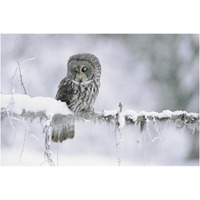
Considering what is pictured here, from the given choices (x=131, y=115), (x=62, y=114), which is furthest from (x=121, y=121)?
(x=62, y=114)

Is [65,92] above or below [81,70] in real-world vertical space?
below

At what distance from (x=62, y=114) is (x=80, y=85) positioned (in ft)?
2.54

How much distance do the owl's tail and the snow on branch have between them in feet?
0.12

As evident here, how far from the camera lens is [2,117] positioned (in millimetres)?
3043

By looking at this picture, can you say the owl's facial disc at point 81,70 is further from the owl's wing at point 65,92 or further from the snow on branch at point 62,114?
the snow on branch at point 62,114

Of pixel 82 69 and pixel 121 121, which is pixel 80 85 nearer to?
pixel 82 69

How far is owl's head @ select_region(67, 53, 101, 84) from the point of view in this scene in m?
4.06

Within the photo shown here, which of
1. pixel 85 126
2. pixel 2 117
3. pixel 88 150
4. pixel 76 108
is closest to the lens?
pixel 2 117

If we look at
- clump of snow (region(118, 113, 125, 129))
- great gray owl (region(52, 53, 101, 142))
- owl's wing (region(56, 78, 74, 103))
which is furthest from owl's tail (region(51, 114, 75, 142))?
clump of snow (region(118, 113, 125, 129))

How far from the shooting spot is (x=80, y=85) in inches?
159

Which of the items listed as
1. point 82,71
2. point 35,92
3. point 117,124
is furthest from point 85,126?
point 35,92

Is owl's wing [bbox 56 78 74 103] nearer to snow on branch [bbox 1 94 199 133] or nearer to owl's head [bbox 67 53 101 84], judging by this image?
owl's head [bbox 67 53 101 84]
